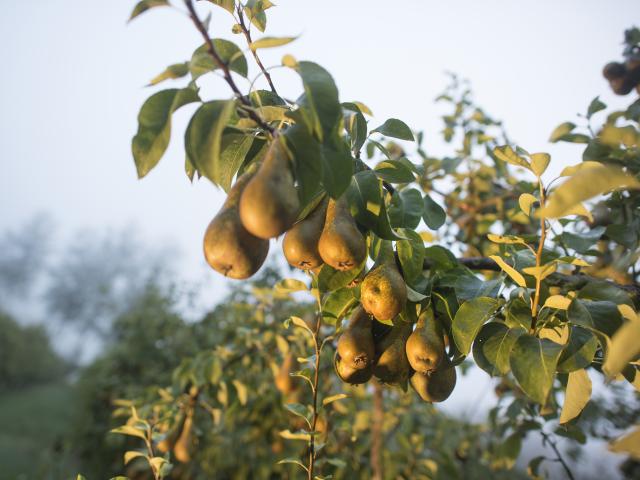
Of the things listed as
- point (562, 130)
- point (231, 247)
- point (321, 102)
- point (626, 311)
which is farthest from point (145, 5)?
point (562, 130)

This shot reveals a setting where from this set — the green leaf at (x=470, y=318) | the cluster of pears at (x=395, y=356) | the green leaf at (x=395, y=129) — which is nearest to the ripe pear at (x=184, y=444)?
the cluster of pears at (x=395, y=356)

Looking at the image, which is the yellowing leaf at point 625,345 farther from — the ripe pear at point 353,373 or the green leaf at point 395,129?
the green leaf at point 395,129

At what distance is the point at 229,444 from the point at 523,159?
3.00 m

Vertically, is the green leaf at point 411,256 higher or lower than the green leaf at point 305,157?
lower

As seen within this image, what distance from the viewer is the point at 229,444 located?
119 inches

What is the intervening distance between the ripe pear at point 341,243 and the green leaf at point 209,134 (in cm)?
23

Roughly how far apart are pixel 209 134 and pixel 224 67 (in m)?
0.14

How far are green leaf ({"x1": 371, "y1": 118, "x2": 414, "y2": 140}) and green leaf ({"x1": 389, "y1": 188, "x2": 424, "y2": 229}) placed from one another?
0.49 ft

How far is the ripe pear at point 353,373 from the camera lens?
3.00ft

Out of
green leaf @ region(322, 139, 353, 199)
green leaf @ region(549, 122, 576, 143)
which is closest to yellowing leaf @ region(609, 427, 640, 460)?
green leaf @ region(322, 139, 353, 199)

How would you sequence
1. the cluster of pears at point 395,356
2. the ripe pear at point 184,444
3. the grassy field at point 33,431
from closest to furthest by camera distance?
the cluster of pears at point 395,356 < the ripe pear at point 184,444 < the grassy field at point 33,431

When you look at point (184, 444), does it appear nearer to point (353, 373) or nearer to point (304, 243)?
point (353, 373)

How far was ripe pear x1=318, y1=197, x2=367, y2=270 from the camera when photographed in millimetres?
746

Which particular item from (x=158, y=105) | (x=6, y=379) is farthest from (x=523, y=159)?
(x=6, y=379)
